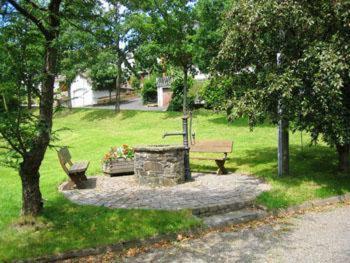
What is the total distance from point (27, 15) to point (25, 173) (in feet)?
9.40

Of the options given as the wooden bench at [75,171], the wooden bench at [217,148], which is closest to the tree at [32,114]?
the wooden bench at [75,171]

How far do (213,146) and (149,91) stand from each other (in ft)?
110

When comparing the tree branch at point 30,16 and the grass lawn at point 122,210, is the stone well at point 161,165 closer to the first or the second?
the grass lawn at point 122,210

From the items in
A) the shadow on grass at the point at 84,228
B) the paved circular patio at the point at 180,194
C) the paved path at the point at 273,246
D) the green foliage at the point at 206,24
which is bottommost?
the paved path at the point at 273,246

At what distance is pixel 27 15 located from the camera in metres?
7.44

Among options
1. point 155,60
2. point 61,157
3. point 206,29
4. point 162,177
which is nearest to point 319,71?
point 162,177

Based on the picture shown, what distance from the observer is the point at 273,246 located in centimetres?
708

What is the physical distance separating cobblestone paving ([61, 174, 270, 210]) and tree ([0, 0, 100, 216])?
191cm

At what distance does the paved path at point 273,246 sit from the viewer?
260 inches

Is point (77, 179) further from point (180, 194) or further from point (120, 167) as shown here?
point (180, 194)

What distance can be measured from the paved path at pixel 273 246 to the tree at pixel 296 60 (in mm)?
2136

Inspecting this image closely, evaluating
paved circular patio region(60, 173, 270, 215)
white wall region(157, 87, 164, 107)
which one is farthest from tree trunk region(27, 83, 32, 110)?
white wall region(157, 87, 164, 107)

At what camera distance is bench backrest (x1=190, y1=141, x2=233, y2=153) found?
40.3 ft

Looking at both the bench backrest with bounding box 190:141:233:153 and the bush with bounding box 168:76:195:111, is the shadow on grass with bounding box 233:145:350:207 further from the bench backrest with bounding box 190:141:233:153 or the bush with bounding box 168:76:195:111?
the bush with bounding box 168:76:195:111
